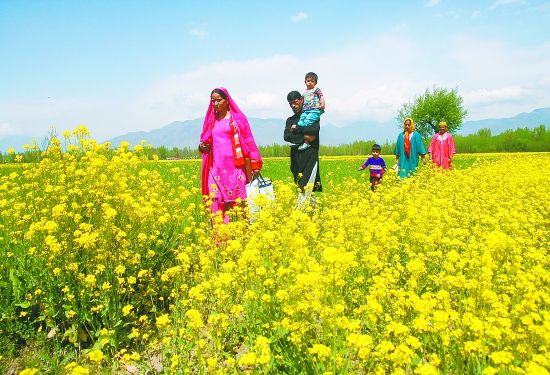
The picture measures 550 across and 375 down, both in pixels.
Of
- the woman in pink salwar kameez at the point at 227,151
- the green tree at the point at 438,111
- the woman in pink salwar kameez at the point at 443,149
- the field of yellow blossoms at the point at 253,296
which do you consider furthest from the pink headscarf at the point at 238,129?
the green tree at the point at 438,111

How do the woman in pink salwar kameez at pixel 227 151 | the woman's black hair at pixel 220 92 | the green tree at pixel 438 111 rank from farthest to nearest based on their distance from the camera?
the green tree at pixel 438 111 < the woman in pink salwar kameez at pixel 227 151 < the woman's black hair at pixel 220 92

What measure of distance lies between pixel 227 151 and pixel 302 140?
1.78 metres

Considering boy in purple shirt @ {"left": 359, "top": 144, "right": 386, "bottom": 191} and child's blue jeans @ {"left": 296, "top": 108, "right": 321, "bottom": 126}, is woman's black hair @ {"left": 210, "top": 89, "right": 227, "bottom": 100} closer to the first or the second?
child's blue jeans @ {"left": 296, "top": 108, "right": 321, "bottom": 126}

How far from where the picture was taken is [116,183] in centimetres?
528

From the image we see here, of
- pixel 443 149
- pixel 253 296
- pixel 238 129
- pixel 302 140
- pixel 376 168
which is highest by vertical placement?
pixel 238 129

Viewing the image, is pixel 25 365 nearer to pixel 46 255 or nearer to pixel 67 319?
pixel 67 319

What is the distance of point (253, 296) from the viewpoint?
130 inches

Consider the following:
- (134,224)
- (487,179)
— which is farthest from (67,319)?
(487,179)

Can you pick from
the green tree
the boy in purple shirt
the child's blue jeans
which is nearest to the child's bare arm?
the child's blue jeans

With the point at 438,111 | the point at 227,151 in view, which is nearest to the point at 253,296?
the point at 227,151

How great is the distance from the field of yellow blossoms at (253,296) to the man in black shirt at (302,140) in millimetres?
1415

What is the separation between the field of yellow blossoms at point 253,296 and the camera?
269 cm

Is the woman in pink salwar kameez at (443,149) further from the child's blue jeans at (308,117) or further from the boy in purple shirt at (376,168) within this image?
the child's blue jeans at (308,117)

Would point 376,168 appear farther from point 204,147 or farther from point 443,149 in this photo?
point 204,147
